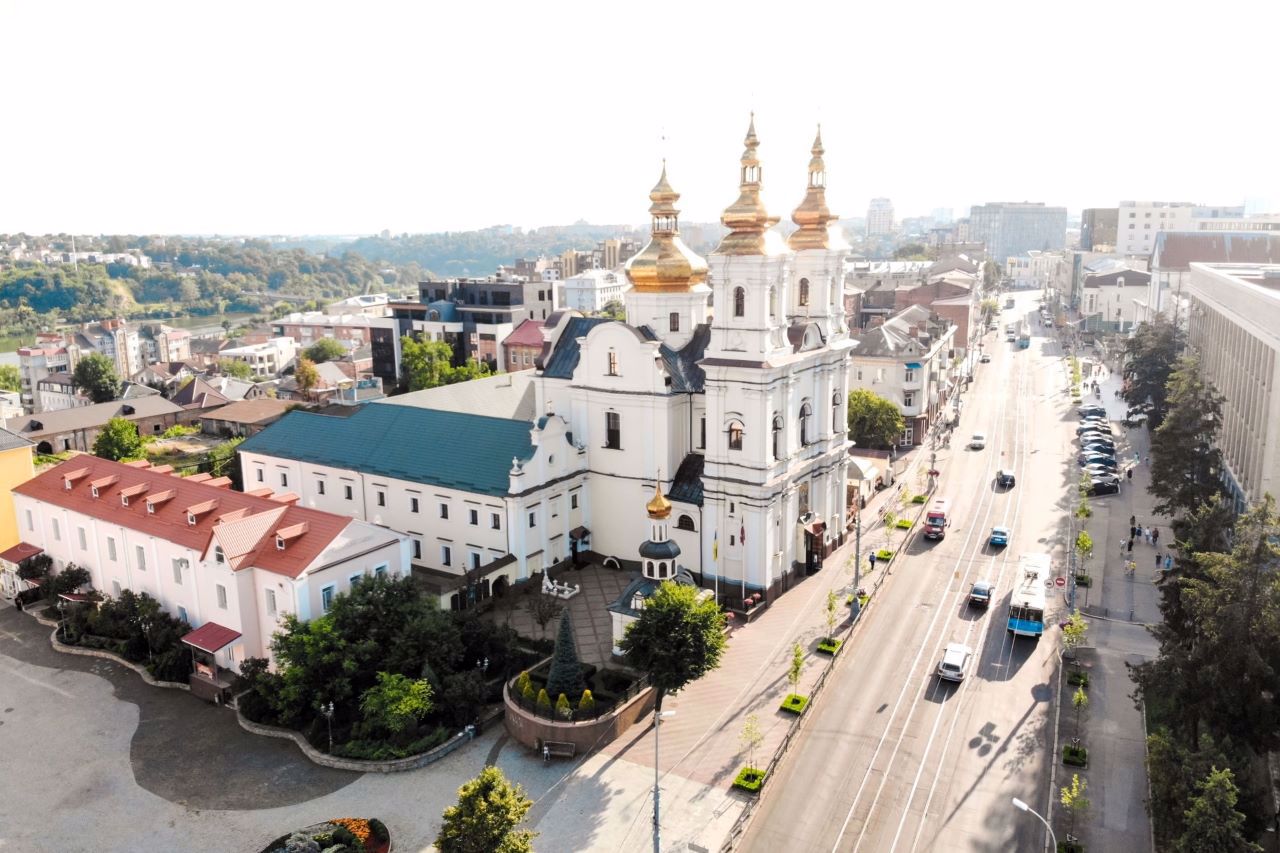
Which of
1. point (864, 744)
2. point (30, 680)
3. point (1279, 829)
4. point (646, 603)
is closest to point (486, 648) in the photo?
point (646, 603)

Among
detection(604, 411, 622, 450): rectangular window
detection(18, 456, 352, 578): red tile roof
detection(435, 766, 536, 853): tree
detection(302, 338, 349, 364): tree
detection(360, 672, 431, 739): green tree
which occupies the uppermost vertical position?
detection(604, 411, 622, 450): rectangular window

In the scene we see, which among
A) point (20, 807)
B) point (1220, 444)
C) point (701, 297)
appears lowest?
point (20, 807)

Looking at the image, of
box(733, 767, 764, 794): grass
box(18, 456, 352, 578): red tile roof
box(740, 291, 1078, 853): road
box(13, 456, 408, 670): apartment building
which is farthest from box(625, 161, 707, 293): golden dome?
box(733, 767, 764, 794): grass

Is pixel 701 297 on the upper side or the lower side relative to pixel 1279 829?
upper

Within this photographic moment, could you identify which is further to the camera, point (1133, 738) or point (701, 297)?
point (701, 297)

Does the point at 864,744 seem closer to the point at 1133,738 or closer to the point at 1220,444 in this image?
the point at 1133,738

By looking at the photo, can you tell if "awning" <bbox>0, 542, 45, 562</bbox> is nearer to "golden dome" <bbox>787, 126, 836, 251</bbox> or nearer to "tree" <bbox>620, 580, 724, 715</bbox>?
"tree" <bbox>620, 580, 724, 715</bbox>
